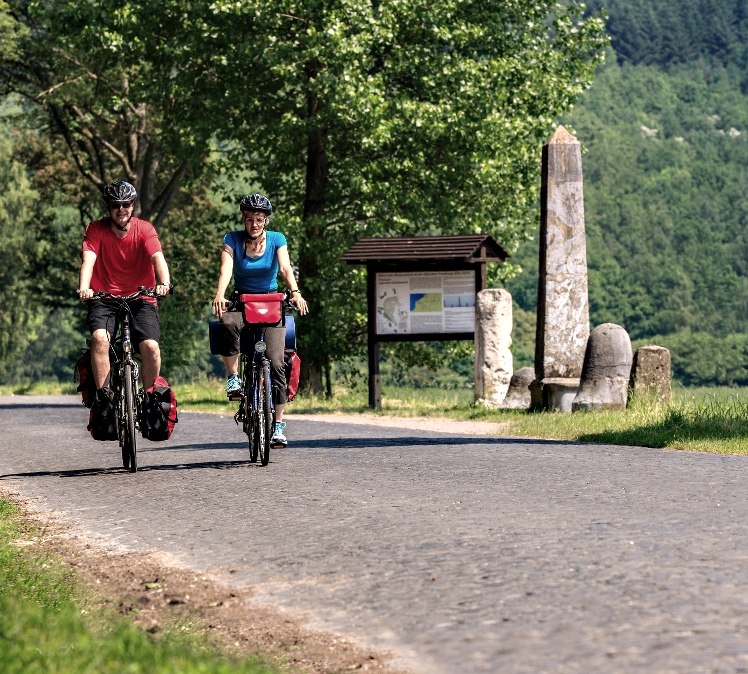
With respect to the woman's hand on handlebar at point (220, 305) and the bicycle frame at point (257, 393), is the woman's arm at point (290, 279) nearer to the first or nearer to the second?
the bicycle frame at point (257, 393)

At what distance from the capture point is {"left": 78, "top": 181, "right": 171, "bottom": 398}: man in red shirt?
11.5m

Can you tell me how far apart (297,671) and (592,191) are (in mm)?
143671

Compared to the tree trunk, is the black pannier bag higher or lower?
lower

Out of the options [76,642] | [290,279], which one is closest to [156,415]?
[290,279]

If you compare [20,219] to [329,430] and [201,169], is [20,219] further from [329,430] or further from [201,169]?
[329,430]

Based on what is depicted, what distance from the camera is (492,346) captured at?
86.2ft

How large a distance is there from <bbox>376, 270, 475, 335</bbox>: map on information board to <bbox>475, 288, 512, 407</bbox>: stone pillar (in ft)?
1.78

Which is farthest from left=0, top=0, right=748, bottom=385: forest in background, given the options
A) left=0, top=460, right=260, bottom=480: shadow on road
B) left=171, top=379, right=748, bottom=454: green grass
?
left=0, top=460, right=260, bottom=480: shadow on road

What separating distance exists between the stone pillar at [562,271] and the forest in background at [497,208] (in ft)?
28.0

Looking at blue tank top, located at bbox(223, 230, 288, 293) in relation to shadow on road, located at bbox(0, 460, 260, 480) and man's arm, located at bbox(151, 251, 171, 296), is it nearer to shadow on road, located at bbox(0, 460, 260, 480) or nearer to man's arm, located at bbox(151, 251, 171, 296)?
man's arm, located at bbox(151, 251, 171, 296)

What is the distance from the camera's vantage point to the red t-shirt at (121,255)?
37.8 ft

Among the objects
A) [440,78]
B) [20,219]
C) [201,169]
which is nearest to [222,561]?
[440,78]

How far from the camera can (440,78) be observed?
108 ft

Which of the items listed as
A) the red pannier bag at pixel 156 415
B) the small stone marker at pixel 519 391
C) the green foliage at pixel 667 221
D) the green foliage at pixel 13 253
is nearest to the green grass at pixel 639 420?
the small stone marker at pixel 519 391
